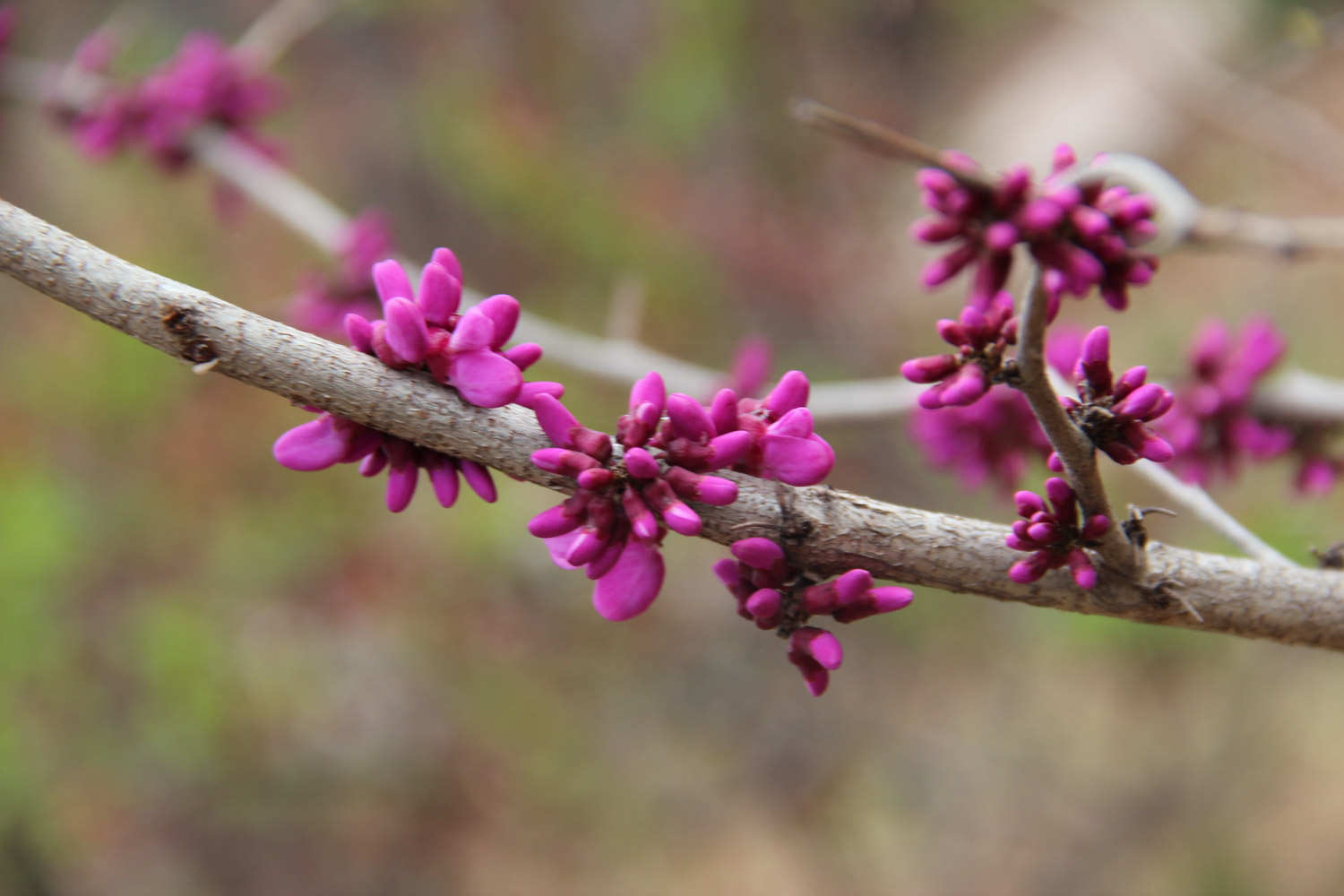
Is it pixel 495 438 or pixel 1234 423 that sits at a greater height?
pixel 1234 423

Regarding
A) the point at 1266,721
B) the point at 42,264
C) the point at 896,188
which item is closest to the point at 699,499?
the point at 42,264

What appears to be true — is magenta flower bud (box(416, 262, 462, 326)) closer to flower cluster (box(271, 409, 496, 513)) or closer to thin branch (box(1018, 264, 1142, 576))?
flower cluster (box(271, 409, 496, 513))

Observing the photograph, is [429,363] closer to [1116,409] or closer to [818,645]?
[818,645]

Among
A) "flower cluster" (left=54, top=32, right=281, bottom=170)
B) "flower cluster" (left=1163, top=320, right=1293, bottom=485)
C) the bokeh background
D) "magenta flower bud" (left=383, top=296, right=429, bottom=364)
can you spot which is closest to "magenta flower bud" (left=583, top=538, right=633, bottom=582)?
"magenta flower bud" (left=383, top=296, right=429, bottom=364)

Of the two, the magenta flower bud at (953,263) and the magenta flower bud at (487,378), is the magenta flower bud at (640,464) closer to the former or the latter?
the magenta flower bud at (487,378)

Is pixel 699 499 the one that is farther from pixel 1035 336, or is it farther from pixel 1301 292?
pixel 1301 292

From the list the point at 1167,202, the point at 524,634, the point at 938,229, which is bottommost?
the point at 938,229

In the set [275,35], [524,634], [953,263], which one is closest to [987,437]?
[953,263]
